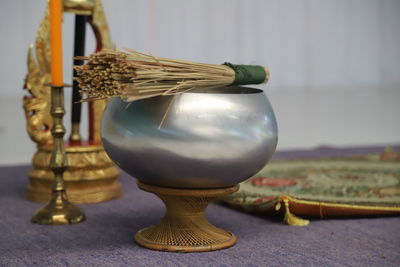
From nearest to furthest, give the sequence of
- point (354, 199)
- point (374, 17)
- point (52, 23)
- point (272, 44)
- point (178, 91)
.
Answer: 1. point (178, 91)
2. point (52, 23)
3. point (354, 199)
4. point (272, 44)
5. point (374, 17)

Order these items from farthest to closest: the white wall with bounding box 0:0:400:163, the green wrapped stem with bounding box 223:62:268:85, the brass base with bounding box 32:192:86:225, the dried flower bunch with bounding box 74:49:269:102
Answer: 1. the white wall with bounding box 0:0:400:163
2. the brass base with bounding box 32:192:86:225
3. the green wrapped stem with bounding box 223:62:268:85
4. the dried flower bunch with bounding box 74:49:269:102

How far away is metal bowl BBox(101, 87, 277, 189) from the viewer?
1.04 m

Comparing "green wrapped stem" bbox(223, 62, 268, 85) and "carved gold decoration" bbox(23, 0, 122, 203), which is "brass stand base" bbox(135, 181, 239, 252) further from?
"carved gold decoration" bbox(23, 0, 122, 203)

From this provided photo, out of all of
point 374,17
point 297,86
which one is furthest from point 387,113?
point 374,17

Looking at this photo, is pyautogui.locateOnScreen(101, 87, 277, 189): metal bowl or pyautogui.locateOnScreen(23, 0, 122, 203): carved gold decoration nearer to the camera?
pyautogui.locateOnScreen(101, 87, 277, 189): metal bowl

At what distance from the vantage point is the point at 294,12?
16.2 feet

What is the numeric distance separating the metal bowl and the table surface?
131 millimetres

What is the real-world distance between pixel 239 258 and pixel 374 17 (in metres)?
4.63

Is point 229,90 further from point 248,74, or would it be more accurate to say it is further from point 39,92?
point 39,92

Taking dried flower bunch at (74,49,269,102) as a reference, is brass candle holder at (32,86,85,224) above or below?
below

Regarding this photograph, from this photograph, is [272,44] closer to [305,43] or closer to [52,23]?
[305,43]

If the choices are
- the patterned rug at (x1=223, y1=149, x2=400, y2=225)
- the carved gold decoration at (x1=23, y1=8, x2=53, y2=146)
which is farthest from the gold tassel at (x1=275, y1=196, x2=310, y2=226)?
the carved gold decoration at (x1=23, y1=8, x2=53, y2=146)

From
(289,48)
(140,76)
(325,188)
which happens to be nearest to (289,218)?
(325,188)

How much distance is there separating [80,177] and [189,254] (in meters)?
0.51
